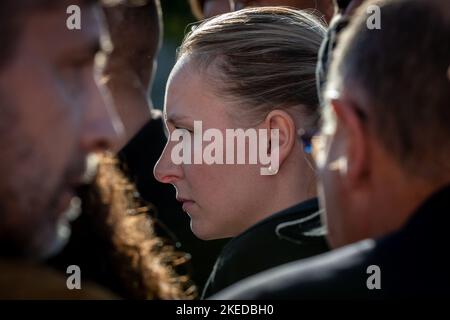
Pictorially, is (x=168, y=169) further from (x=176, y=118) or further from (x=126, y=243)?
(x=126, y=243)

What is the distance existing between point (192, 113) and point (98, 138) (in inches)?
57.7

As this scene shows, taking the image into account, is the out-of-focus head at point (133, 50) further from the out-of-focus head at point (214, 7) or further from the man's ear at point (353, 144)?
the man's ear at point (353, 144)

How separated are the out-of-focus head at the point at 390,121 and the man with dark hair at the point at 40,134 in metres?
0.51

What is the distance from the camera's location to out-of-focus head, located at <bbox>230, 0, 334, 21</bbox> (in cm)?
444

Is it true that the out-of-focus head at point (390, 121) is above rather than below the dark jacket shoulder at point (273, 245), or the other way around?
above

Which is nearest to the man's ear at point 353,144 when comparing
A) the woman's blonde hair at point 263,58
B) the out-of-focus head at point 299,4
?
the woman's blonde hair at point 263,58

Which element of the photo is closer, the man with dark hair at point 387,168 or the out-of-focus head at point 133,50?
the man with dark hair at point 387,168

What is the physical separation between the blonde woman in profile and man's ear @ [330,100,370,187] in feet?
3.30

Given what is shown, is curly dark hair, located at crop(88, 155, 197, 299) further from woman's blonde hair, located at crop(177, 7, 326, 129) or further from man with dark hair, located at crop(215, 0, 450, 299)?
woman's blonde hair, located at crop(177, 7, 326, 129)

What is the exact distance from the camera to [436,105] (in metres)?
1.98

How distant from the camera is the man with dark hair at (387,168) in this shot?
1.86 m

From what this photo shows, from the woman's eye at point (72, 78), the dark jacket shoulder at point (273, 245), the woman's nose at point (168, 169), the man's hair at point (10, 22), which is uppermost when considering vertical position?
the man's hair at point (10, 22)

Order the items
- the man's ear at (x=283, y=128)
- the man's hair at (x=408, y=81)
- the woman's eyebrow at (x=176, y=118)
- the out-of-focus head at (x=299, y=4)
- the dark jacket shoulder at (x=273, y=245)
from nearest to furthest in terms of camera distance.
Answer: the man's hair at (x=408, y=81) → the dark jacket shoulder at (x=273, y=245) → the man's ear at (x=283, y=128) → the woman's eyebrow at (x=176, y=118) → the out-of-focus head at (x=299, y=4)

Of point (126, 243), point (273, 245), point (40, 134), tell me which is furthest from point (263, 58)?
point (40, 134)
